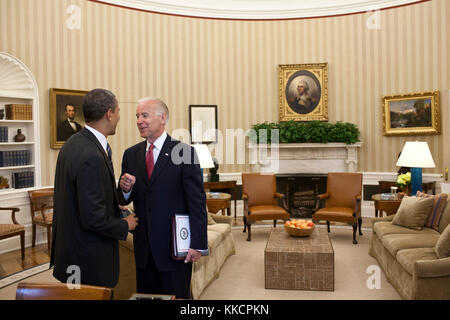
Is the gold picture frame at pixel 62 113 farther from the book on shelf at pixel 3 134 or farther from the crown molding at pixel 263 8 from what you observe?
the crown molding at pixel 263 8

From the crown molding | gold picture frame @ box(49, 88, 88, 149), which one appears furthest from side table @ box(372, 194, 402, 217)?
gold picture frame @ box(49, 88, 88, 149)

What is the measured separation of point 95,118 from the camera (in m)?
2.24

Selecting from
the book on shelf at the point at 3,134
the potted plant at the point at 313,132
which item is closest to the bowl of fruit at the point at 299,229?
the potted plant at the point at 313,132

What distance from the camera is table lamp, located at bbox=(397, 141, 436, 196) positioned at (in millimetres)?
6023

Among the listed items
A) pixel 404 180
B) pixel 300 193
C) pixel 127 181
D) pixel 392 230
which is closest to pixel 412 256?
pixel 392 230

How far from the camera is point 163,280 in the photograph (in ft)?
7.88

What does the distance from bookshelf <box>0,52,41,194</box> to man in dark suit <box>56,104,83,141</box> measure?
37 centimetres

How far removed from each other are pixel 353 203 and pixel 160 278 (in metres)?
5.23

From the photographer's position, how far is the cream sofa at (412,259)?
3.57 meters

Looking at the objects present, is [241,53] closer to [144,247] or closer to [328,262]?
[328,262]

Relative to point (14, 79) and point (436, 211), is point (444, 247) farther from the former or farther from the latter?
point (14, 79)

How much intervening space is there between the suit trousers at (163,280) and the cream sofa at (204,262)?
51.6 inches

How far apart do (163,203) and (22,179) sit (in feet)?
16.2

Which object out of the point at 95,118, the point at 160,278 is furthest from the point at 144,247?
the point at 95,118
